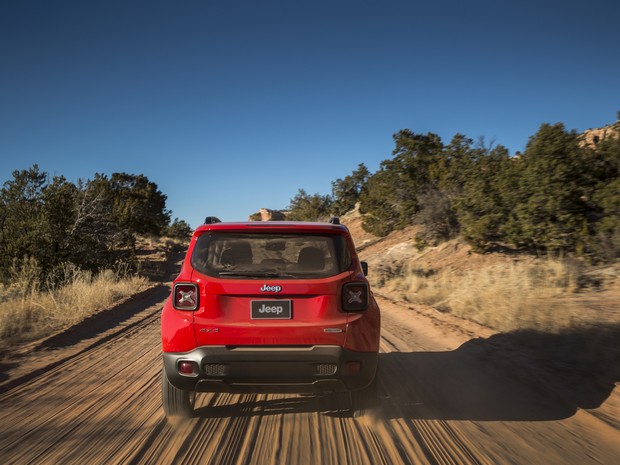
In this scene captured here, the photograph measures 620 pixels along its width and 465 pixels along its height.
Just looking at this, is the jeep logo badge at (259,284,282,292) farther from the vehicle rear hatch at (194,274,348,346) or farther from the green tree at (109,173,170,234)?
the green tree at (109,173,170,234)

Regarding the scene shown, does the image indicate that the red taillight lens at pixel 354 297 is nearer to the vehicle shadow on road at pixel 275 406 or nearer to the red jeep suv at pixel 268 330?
the red jeep suv at pixel 268 330

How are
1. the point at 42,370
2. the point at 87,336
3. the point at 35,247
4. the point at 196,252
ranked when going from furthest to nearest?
the point at 35,247 → the point at 87,336 → the point at 42,370 → the point at 196,252

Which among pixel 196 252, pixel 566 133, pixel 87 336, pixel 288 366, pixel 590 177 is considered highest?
pixel 566 133

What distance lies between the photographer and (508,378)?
5.29 m

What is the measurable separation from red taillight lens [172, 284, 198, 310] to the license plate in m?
0.46

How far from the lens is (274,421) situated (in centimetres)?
394

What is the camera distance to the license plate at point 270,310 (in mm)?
3580

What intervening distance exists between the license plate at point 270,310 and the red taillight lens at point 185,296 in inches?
18.0

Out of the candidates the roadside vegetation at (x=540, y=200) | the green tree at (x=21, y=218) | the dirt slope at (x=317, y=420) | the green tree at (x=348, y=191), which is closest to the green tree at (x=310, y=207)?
the green tree at (x=348, y=191)

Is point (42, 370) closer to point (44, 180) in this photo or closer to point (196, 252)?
point (196, 252)

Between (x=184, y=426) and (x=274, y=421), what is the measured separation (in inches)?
29.5

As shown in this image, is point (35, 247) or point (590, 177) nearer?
point (590, 177)

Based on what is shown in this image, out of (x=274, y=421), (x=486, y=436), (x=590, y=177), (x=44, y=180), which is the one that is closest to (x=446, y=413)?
(x=486, y=436)

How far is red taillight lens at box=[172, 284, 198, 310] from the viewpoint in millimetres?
3627
